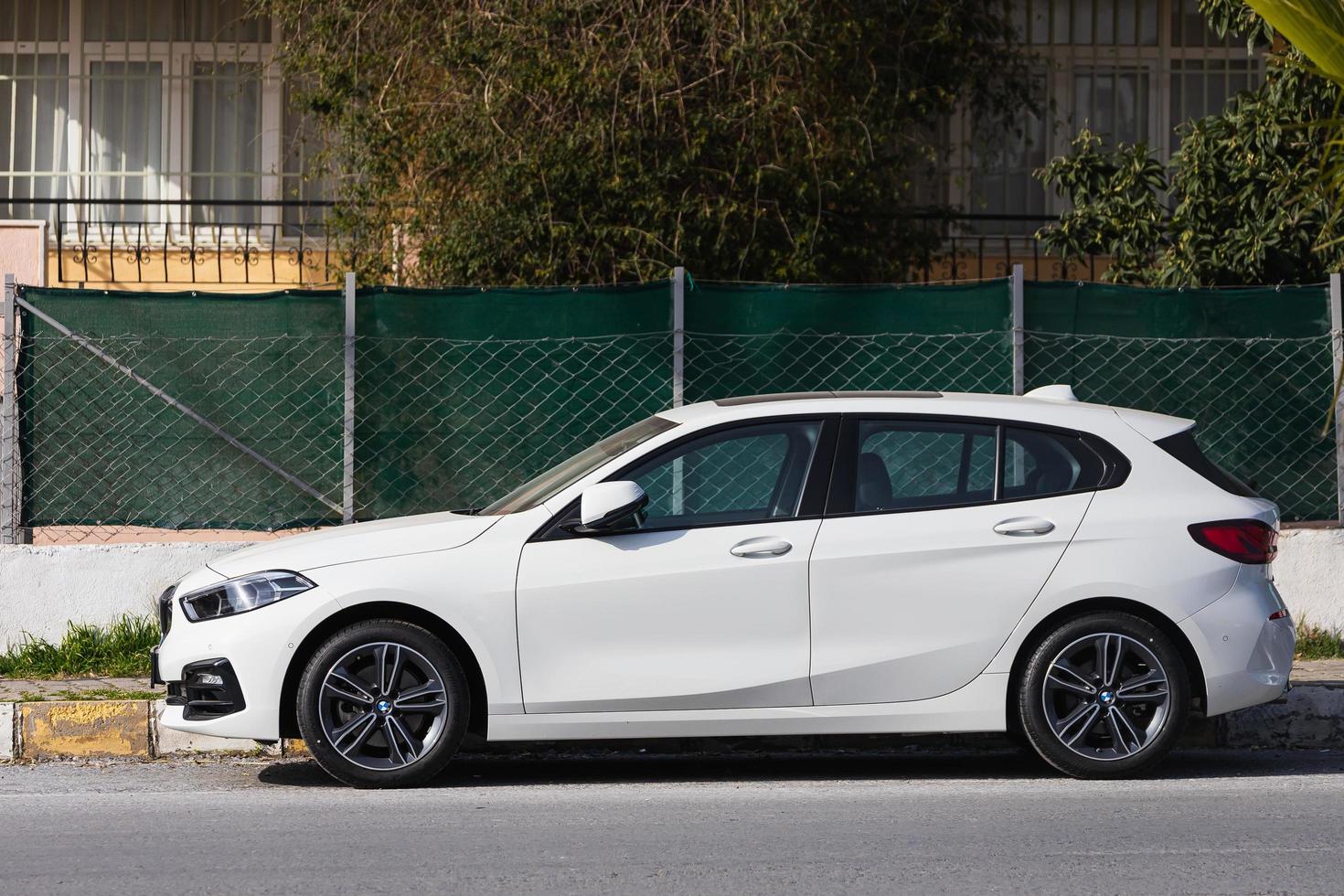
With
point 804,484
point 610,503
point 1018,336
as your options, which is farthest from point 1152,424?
point 1018,336

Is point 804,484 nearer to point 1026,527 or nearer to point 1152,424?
point 1026,527

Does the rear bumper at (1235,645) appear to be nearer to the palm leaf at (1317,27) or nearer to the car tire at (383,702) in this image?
the palm leaf at (1317,27)

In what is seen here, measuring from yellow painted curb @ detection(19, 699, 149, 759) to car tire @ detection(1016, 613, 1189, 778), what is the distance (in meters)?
3.89

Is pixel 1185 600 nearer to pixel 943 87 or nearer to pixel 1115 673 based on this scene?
pixel 1115 673

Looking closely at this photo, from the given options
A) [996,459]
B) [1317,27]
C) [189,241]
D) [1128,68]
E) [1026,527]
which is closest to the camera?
[1317,27]

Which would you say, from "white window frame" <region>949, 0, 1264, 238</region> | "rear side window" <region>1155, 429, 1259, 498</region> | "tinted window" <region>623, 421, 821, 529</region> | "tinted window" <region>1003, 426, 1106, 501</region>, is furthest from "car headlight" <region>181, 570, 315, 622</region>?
"white window frame" <region>949, 0, 1264, 238</region>

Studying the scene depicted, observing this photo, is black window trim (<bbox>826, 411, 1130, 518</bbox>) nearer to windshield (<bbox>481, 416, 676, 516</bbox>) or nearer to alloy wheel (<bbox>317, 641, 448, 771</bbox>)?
windshield (<bbox>481, 416, 676, 516</bbox>)

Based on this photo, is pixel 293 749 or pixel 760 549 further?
pixel 293 749

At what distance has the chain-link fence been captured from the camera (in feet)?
29.0

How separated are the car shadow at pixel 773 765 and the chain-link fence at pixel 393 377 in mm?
2139

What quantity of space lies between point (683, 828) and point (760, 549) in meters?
1.17

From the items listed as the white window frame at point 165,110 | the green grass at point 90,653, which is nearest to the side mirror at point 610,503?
the green grass at point 90,653

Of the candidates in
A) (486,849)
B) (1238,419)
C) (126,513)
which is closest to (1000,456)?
(486,849)

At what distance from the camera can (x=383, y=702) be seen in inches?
243
